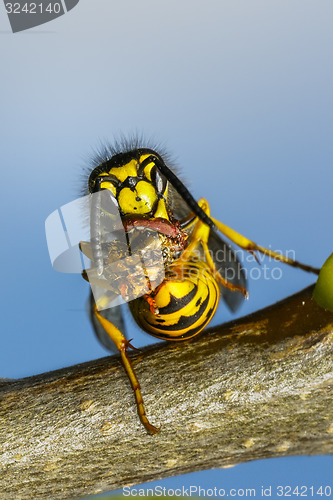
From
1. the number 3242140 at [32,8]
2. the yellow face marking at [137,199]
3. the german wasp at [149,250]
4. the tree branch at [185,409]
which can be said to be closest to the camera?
the tree branch at [185,409]

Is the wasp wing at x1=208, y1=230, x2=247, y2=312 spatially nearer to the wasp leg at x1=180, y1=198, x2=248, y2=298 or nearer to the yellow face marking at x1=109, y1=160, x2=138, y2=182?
the wasp leg at x1=180, y1=198, x2=248, y2=298

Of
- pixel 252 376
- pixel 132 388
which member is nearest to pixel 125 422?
pixel 132 388

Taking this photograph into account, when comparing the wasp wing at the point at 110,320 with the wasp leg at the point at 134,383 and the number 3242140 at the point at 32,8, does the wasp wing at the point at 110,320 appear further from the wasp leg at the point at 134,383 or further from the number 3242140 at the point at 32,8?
the number 3242140 at the point at 32,8

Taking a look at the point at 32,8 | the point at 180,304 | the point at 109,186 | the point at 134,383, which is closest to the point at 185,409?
the point at 134,383

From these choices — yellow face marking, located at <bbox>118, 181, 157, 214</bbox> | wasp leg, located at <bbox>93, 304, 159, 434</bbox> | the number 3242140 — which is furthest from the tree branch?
the number 3242140

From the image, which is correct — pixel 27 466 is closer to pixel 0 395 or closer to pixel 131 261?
pixel 0 395

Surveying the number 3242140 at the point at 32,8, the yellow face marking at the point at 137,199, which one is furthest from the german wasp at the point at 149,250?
the number 3242140 at the point at 32,8

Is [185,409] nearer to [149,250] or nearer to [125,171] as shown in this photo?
[149,250]
